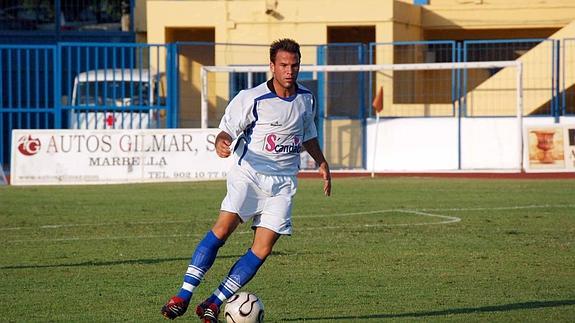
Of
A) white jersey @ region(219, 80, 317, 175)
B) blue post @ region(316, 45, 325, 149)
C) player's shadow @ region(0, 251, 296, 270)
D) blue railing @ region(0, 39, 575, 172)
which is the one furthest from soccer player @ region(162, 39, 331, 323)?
blue post @ region(316, 45, 325, 149)

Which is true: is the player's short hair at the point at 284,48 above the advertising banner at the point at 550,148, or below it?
above

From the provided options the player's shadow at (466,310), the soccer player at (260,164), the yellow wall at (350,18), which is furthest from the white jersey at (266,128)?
the yellow wall at (350,18)

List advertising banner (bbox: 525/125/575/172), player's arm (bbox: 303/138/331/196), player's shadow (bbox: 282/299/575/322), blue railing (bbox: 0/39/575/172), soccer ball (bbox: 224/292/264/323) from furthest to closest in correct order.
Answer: blue railing (bbox: 0/39/575/172), advertising banner (bbox: 525/125/575/172), player's arm (bbox: 303/138/331/196), player's shadow (bbox: 282/299/575/322), soccer ball (bbox: 224/292/264/323)

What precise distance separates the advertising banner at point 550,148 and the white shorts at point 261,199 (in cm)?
1709

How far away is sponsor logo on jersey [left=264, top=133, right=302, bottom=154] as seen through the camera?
8203 millimetres

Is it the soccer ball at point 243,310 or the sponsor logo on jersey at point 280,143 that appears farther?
the sponsor logo on jersey at point 280,143

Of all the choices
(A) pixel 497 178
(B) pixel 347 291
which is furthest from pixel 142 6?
(B) pixel 347 291

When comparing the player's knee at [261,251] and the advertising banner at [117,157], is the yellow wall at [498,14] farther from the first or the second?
the player's knee at [261,251]

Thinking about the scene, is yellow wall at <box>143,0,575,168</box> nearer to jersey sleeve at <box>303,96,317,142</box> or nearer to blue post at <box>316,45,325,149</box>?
blue post at <box>316,45,325,149</box>

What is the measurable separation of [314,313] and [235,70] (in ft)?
→ 59.2

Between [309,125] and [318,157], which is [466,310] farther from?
[309,125]

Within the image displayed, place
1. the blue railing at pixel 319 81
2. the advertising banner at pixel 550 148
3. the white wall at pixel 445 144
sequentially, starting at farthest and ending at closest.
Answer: the blue railing at pixel 319 81 < the white wall at pixel 445 144 < the advertising banner at pixel 550 148

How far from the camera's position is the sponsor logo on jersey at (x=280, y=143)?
8203 mm

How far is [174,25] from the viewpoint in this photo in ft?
108
